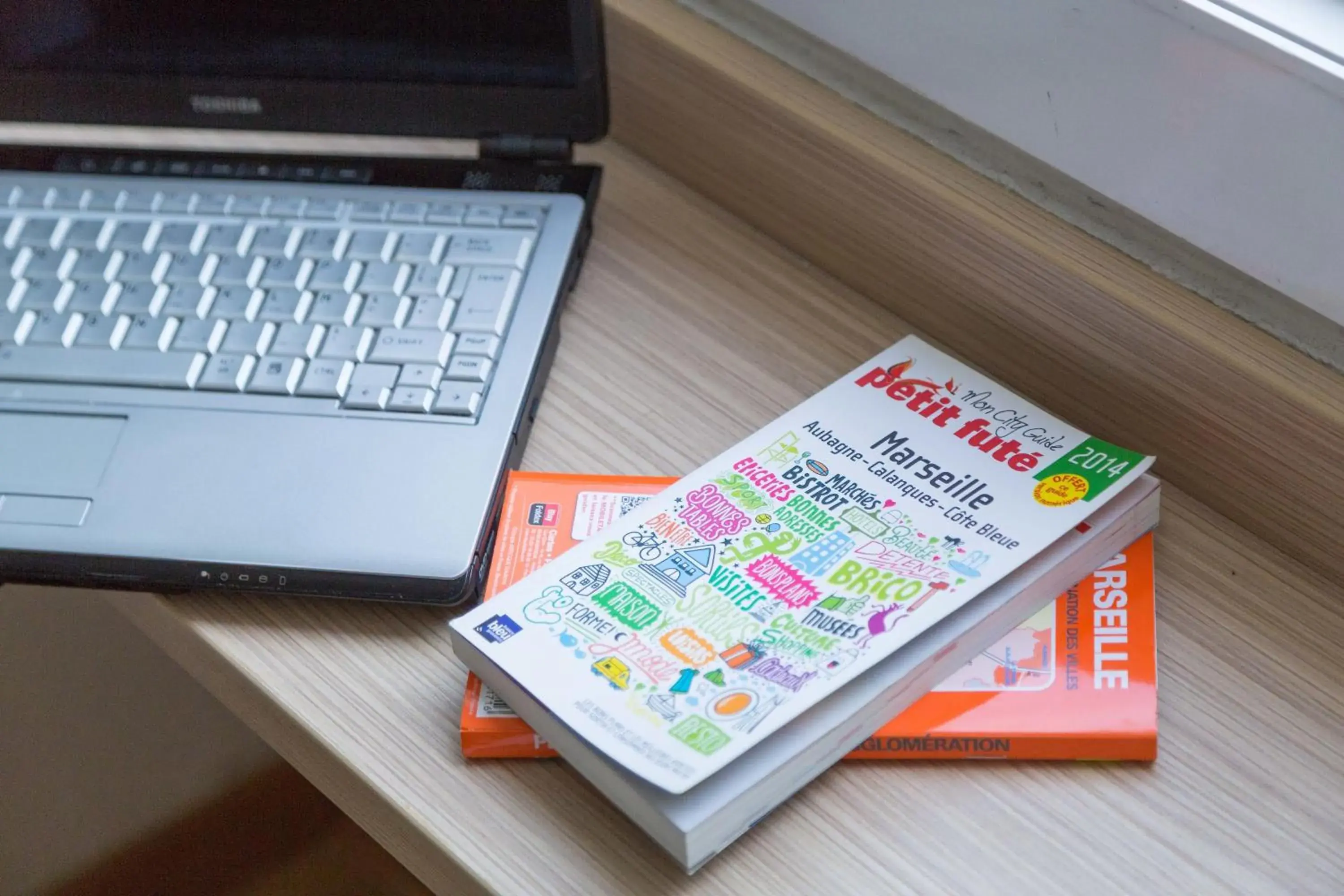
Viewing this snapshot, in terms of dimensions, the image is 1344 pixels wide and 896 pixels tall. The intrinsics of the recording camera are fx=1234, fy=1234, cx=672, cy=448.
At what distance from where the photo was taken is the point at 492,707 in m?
0.48

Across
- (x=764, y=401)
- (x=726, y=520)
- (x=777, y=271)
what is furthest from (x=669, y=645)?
(x=777, y=271)

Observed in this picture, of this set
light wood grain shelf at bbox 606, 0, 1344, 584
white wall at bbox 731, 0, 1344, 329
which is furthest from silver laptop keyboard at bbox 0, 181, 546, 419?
white wall at bbox 731, 0, 1344, 329

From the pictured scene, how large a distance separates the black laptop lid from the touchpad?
0.20 metres

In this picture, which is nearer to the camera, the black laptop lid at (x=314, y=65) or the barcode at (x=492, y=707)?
the barcode at (x=492, y=707)

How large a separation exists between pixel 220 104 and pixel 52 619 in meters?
0.42

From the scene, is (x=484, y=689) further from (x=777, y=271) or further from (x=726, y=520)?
(x=777, y=271)

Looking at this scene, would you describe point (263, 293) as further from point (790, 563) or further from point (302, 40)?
point (790, 563)

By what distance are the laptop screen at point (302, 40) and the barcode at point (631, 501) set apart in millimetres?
237

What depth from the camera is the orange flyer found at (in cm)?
47

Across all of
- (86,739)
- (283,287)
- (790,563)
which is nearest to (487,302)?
(283,287)

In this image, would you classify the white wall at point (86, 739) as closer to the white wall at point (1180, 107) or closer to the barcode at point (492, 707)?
the barcode at point (492, 707)

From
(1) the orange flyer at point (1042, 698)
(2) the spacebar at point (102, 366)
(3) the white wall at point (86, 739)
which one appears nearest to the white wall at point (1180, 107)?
(1) the orange flyer at point (1042, 698)

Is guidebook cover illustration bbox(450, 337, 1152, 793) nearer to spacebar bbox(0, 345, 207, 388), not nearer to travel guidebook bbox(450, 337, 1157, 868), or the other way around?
travel guidebook bbox(450, 337, 1157, 868)

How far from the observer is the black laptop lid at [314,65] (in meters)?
0.65
